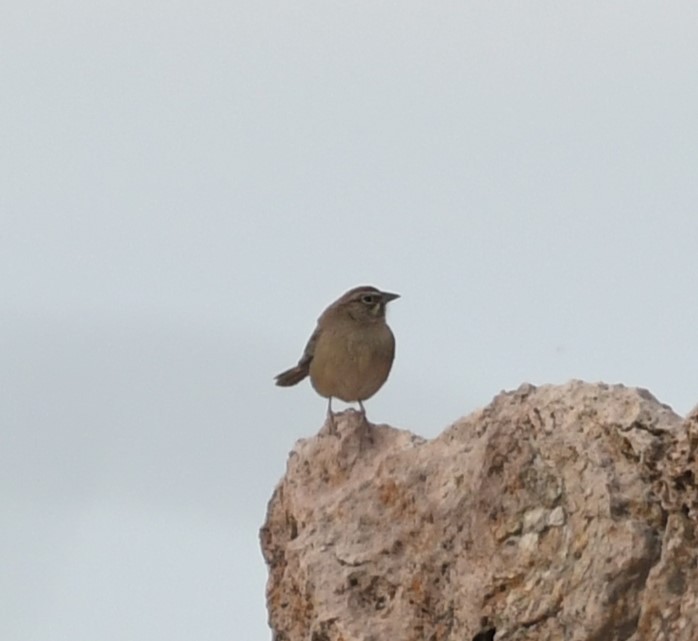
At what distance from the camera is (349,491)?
7.43 meters

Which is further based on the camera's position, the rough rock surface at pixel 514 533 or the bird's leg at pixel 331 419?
the bird's leg at pixel 331 419

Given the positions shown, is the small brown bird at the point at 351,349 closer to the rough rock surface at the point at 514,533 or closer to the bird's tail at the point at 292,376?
the bird's tail at the point at 292,376

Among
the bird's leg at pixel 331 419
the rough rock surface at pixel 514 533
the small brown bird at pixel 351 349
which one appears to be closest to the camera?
the rough rock surface at pixel 514 533

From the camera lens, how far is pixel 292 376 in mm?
11164

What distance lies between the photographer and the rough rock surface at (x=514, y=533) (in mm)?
5906

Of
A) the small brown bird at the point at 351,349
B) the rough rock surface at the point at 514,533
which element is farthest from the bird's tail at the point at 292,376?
the rough rock surface at the point at 514,533

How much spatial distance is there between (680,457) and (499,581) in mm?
896

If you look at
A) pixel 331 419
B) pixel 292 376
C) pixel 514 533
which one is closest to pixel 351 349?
pixel 292 376

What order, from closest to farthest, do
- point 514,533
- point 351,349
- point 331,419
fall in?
point 514,533 < point 331,419 < point 351,349

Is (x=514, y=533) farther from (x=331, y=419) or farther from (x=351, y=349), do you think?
(x=351, y=349)

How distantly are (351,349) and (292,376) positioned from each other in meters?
0.68

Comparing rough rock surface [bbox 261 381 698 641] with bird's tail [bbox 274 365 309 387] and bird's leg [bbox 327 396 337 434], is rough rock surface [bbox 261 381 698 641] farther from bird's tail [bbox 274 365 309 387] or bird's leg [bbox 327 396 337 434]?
bird's tail [bbox 274 365 309 387]

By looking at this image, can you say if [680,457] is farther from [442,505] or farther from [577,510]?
[442,505]

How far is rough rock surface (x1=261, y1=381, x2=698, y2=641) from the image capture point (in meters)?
5.91
